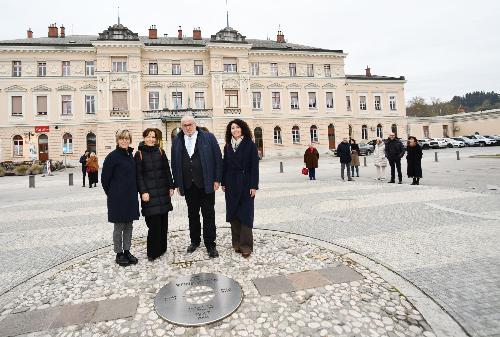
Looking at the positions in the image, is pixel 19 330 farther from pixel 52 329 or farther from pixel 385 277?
pixel 385 277

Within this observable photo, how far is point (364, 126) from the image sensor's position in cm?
4103

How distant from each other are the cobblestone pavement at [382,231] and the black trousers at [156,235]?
1.34 m

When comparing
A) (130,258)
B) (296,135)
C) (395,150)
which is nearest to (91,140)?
(296,135)

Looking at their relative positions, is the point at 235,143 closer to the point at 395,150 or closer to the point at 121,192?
the point at 121,192

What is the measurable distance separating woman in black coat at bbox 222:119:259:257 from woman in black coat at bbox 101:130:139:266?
4.36 feet

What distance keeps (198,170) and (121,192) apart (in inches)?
42.2

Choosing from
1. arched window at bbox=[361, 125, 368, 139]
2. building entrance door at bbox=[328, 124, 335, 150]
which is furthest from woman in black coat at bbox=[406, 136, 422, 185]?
arched window at bbox=[361, 125, 368, 139]

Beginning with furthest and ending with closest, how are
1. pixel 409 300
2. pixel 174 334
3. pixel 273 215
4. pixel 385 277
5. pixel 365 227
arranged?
pixel 273 215
pixel 365 227
pixel 385 277
pixel 409 300
pixel 174 334

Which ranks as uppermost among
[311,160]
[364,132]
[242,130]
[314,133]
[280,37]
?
[280,37]

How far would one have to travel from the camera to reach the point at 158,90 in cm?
3350

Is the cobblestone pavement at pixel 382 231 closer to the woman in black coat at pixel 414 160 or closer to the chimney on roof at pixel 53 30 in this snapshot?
the woman in black coat at pixel 414 160

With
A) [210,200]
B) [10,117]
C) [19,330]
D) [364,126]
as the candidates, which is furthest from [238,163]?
[364,126]

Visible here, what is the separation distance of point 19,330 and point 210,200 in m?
2.49

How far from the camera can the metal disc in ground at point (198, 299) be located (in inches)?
105
